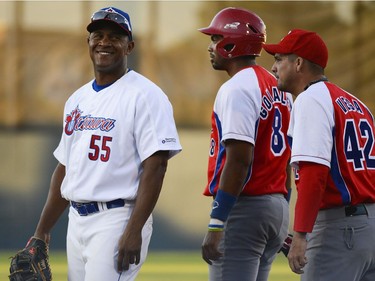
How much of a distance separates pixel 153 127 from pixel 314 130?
2.56 feet

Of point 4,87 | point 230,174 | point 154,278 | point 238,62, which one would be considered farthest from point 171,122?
point 4,87

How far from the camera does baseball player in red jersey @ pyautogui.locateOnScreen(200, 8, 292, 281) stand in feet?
16.6

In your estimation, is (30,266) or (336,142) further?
(30,266)

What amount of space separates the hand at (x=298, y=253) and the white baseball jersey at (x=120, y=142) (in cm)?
76

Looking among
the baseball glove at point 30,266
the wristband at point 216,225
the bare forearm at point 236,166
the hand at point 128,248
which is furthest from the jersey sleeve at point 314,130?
the baseball glove at point 30,266

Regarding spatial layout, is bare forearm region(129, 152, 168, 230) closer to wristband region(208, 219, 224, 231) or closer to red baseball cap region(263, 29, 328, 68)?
wristband region(208, 219, 224, 231)

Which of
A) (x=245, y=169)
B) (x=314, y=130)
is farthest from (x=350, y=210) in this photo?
(x=245, y=169)

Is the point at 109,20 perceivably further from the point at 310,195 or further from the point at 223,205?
the point at 310,195

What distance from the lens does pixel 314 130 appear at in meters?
4.45

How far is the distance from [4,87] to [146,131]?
35.3ft

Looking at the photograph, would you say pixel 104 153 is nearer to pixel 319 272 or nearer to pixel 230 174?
pixel 230 174

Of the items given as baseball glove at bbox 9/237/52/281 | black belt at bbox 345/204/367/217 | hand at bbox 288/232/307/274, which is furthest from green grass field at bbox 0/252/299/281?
hand at bbox 288/232/307/274

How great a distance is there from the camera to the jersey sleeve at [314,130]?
4418 millimetres

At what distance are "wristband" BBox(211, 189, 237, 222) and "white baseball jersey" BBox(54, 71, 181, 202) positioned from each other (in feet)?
1.30
